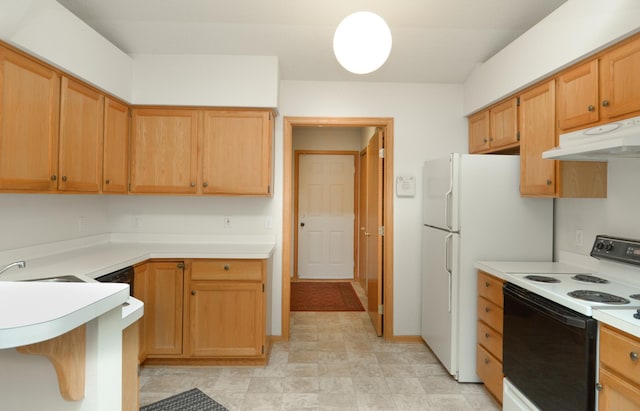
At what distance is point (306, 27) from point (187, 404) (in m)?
2.79

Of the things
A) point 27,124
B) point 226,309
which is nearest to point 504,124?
point 226,309

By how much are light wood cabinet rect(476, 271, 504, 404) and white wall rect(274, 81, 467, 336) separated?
0.91m

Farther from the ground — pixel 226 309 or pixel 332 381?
pixel 226 309

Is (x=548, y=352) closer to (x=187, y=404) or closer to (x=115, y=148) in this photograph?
(x=187, y=404)

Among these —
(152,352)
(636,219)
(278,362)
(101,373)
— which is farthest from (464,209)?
(152,352)

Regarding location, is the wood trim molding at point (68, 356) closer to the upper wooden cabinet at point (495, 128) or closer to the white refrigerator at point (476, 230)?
the white refrigerator at point (476, 230)

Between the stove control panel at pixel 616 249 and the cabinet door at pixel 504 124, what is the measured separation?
0.87m

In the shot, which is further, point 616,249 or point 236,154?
point 236,154

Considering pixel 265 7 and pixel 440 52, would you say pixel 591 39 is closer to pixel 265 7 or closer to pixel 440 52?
pixel 440 52

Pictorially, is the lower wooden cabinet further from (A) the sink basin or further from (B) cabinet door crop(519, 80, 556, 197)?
(B) cabinet door crop(519, 80, 556, 197)

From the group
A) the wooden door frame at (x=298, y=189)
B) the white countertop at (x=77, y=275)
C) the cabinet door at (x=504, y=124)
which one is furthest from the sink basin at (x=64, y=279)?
the wooden door frame at (x=298, y=189)

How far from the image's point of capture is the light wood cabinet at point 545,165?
2.17 m

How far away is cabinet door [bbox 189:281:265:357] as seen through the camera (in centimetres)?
277

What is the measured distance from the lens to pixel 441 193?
9.32 ft
